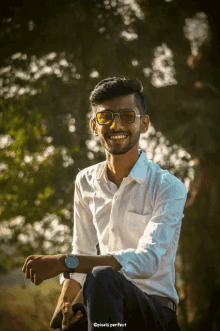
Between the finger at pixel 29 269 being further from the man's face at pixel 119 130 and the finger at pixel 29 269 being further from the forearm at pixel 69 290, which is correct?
the man's face at pixel 119 130

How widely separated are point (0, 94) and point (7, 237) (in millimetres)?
2163

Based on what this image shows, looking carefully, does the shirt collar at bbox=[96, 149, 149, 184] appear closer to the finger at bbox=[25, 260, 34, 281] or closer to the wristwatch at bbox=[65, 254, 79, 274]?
the wristwatch at bbox=[65, 254, 79, 274]

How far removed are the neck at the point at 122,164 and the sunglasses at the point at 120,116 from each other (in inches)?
8.7

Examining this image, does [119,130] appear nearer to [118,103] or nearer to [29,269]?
[118,103]

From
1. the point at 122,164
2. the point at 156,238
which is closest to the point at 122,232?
the point at 156,238

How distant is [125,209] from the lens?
247 cm

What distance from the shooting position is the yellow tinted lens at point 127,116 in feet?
8.38

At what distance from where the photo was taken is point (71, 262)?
186 cm

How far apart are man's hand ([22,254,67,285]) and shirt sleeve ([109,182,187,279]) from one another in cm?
29

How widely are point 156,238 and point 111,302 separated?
53 centimetres

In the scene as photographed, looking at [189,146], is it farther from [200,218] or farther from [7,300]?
[7,300]

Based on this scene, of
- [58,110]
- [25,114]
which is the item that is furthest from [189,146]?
[25,114]

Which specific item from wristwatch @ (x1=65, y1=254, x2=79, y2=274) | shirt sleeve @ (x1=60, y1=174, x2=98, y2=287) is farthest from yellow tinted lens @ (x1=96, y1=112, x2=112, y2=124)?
wristwatch @ (x1=65, y1=254, x2=79, y2=274)

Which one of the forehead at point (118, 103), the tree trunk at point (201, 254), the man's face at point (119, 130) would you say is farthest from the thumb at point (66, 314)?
the tree trunk at point (201, 254)
